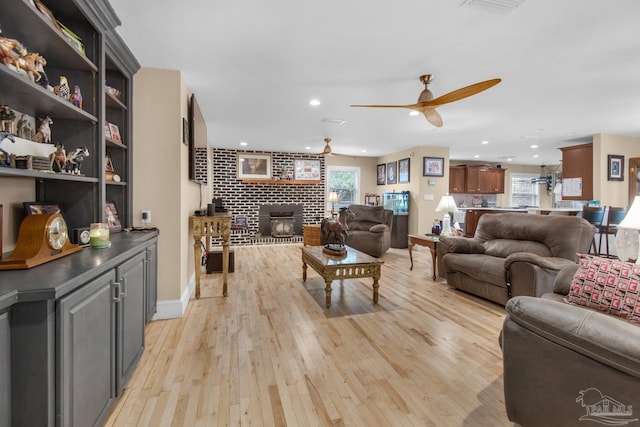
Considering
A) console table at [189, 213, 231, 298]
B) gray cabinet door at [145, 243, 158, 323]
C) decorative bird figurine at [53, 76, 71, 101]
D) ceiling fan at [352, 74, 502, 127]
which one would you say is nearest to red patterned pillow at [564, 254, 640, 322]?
ceiling fan at [352, 74, 502, 127]

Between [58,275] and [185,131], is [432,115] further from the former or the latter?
[58,275]

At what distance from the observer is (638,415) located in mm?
955

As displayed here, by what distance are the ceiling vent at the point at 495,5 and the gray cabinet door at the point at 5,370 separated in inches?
106

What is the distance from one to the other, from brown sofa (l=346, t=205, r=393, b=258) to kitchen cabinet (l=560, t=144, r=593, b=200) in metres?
3.66

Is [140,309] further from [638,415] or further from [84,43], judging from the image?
[638,415]

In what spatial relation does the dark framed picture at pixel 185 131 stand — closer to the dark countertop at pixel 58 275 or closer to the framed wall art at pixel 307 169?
the dark countertop at pixel 58 275

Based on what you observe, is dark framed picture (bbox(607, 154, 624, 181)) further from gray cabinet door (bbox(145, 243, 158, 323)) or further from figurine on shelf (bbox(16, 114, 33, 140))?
figurine on shelf (bbox(16, 114, 33, 140))

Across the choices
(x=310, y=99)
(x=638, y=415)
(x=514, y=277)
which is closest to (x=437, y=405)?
(x=638, y=415)

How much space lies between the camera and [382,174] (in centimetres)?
827

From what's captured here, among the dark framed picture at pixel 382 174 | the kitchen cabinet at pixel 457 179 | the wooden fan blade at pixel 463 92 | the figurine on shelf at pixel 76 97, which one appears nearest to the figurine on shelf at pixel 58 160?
the figurine on shelf at pixel 76 97

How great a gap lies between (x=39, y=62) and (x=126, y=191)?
1273 mm

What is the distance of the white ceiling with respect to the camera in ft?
6.47

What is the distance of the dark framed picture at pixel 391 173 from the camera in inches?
301

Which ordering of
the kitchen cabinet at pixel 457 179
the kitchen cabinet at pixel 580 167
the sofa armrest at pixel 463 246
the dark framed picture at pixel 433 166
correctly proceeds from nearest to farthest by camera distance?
the sofa armrest at pixel 463 246 < the kitchen cabinet at pixel 580 167 < the dark framed picture at pixel 433 166 < the kitchen cabinet at pixel 457 179
